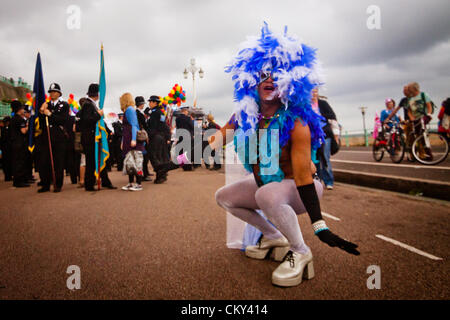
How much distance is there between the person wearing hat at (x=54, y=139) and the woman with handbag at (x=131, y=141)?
1292 mm

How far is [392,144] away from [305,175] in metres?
8.20

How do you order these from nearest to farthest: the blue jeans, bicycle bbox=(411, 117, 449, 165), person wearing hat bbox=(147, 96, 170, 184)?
the blue jeans < bicycle bbox=(411, 117, 449, 165) < person wearing hat bbox=(147, 96, 170, 184)

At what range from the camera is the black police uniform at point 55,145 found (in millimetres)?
6047

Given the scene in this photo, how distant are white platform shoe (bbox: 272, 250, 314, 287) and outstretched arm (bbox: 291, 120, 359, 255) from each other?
1.31ft

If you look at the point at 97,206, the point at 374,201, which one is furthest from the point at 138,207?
the point at 374,201

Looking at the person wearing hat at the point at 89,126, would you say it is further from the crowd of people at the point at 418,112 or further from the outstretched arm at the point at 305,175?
the crowd of people at the point at 418,112

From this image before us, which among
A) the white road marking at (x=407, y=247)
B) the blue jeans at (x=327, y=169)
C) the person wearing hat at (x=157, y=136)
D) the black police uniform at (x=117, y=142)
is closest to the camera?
the white road marking at (x=407, y=247)

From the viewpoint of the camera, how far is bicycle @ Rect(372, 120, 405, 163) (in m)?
8.28

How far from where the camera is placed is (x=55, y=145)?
20.1 feet

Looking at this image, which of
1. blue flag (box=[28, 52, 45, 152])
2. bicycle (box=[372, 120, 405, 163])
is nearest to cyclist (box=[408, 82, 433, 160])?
bicycle (box=[372, 120, 405, 163])

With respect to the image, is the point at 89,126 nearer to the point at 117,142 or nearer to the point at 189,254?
the point at 189,254

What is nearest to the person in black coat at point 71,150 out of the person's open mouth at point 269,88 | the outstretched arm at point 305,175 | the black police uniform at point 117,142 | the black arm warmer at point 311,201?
the black police uniform at point 117,142

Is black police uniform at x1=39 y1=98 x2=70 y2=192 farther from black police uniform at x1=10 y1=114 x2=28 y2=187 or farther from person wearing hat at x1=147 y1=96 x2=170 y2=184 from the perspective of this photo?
person wearing hat at x1=147 y1=96 x2=170 y2=184

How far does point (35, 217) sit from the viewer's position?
394 centimetres
